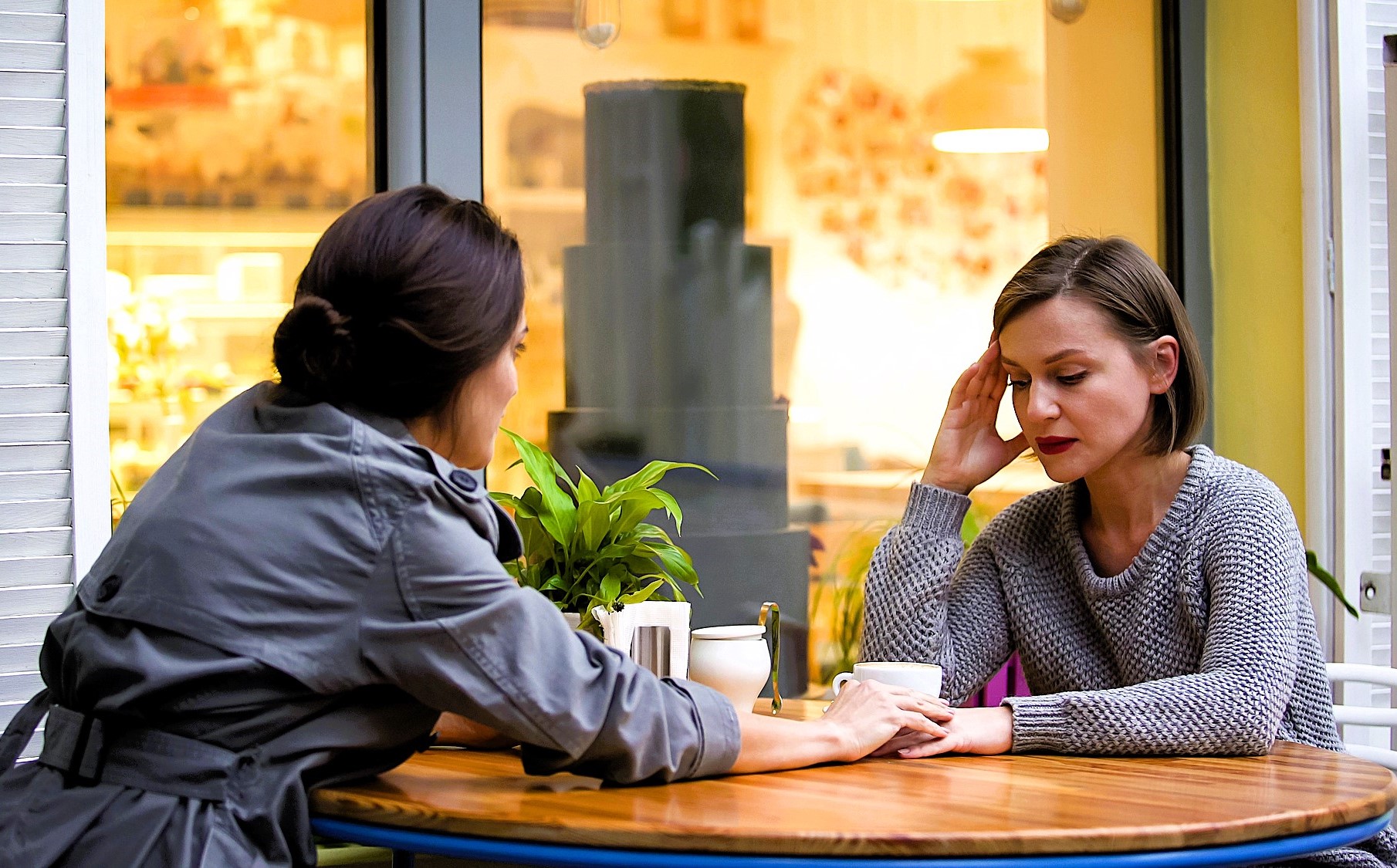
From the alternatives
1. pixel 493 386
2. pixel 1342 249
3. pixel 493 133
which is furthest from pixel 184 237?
pixel 1342 249

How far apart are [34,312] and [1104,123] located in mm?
2391

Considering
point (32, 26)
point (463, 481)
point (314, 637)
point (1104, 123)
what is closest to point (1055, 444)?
point (463, 481)

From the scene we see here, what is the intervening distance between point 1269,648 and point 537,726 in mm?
822

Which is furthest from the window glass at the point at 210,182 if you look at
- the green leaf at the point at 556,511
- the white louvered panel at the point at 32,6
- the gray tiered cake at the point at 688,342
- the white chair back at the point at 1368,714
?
the white chair back at the point at 1368,714

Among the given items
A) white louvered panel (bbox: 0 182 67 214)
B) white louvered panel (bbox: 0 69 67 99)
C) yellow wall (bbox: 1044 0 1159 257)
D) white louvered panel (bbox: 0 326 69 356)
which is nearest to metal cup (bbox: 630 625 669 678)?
white louvered panel (bbox: 0 326 69 356)

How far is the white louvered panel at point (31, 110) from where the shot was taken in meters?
2.22

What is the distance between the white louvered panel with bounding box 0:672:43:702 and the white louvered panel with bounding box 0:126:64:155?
747 mm

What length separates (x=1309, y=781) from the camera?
1.37m

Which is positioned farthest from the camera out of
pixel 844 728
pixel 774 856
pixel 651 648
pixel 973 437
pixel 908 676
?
pixel 973 437

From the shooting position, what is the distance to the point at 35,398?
2211 mm

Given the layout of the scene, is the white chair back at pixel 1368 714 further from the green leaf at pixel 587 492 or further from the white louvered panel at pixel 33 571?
the white louvered panel at pixel 33 571

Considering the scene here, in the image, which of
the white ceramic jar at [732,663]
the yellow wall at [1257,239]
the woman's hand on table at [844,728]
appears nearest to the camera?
the woman's hand on table at [844,728]

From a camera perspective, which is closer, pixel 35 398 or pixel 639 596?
pixel 639 596

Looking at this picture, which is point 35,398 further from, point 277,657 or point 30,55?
point 277,657
